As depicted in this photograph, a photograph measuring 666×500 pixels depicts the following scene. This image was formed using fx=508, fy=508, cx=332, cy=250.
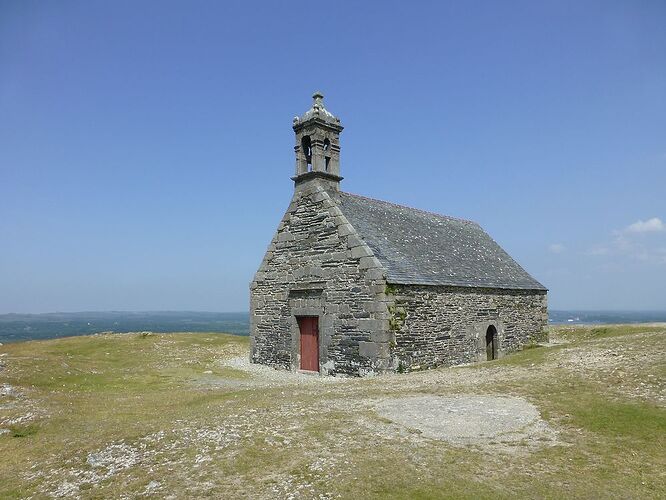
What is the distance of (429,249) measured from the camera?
940 inches

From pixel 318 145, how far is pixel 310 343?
8711mm

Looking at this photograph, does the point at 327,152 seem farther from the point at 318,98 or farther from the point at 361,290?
the point at 361,290

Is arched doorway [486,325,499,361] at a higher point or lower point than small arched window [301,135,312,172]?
lower

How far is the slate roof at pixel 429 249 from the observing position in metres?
20.7

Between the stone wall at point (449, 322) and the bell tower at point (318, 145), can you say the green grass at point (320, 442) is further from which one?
the bell tower at point (318, 145)

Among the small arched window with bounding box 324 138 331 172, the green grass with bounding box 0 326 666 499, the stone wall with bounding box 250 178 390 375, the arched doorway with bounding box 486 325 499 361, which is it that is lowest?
the green grass with bounding box 0 326 666 499

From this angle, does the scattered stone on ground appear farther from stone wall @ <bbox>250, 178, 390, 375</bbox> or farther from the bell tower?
the bell tower

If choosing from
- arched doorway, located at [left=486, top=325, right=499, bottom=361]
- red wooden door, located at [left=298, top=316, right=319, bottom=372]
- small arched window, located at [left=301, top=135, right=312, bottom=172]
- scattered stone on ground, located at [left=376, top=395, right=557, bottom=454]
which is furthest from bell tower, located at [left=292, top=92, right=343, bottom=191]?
scattered stone on ground, located at [left=376, top=395, right=557, bottom=454]

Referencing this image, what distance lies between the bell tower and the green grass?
980 centimetres

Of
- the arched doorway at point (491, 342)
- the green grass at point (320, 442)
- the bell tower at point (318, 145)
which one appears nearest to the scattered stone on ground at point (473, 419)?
the green grass at point (320, 442)

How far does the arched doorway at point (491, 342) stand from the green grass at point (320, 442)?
6.34 meters

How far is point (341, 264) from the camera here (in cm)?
2025

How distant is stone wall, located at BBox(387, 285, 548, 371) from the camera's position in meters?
19.0

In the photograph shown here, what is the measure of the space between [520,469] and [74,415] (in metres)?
10.4
